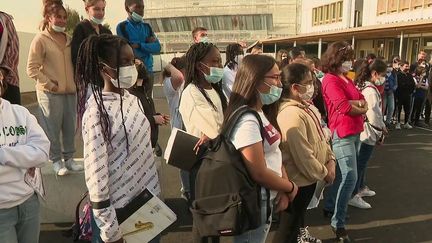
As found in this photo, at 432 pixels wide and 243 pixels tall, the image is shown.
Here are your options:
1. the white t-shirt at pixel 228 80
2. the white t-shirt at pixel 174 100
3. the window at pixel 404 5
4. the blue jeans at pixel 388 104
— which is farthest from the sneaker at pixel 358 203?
the window at pixel 404 5

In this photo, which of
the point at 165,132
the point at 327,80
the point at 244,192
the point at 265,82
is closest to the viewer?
the point at 244,192

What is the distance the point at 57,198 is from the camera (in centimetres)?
428

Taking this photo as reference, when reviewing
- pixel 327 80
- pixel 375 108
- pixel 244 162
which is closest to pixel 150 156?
pixel 244 162

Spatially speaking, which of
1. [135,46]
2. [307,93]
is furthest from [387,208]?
[135,46]

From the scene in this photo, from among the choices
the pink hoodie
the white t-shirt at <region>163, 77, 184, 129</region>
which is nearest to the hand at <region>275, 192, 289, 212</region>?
the pink hoodie

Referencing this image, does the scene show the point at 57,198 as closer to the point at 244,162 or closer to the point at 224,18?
the point at 244,162

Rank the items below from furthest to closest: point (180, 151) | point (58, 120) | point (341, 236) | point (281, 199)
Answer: point (58, 120)
point (341, 236)
point (180, 151)
point (281, 199)

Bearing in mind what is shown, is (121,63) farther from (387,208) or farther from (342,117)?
(387,208)

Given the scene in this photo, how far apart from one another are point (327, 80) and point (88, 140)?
2.77 metres

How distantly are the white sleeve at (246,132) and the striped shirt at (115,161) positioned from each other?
1.77 feet

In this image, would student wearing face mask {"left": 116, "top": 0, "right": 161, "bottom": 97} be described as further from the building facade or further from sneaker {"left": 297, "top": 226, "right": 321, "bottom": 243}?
the building facade

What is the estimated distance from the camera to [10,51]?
11.3ft

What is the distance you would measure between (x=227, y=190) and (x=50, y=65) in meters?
2.89

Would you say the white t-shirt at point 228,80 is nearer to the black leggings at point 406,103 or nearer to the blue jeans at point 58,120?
the blue jeans at point 58,120
